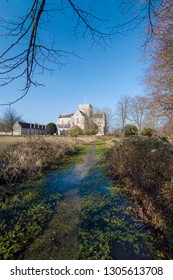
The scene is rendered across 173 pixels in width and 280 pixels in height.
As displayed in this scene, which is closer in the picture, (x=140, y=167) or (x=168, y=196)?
(x=168, y=196)

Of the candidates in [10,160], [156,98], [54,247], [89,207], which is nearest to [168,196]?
[89,207]

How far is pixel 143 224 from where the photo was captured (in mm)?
4047

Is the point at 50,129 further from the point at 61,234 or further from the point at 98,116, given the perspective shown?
the point at 61,234

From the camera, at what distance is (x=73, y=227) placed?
4.01 meters

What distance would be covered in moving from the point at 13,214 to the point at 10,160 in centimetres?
354

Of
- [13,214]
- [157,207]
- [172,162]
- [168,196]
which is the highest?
[172,162]

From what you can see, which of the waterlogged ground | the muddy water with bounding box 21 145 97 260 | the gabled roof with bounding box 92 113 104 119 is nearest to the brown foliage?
the waterlogged ground

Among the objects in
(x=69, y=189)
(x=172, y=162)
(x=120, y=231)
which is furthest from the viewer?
(x=69, y=189)

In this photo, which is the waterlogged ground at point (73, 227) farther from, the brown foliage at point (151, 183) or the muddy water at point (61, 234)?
the brown foliage at point (151, 183)

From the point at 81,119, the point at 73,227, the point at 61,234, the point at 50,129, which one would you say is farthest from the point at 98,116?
the point at 61,234

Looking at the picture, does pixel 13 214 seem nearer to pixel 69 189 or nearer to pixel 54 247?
pixel 54 247

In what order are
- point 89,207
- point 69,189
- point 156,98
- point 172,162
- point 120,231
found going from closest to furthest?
point 120,231 → point 89,207 → point 172,162 → point 69,189 → point 156,98

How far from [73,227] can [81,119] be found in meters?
68.7

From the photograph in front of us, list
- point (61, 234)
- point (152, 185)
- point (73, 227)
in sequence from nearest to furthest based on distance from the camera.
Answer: point (61, 234)
point (73, 227)
point (152, 185)
